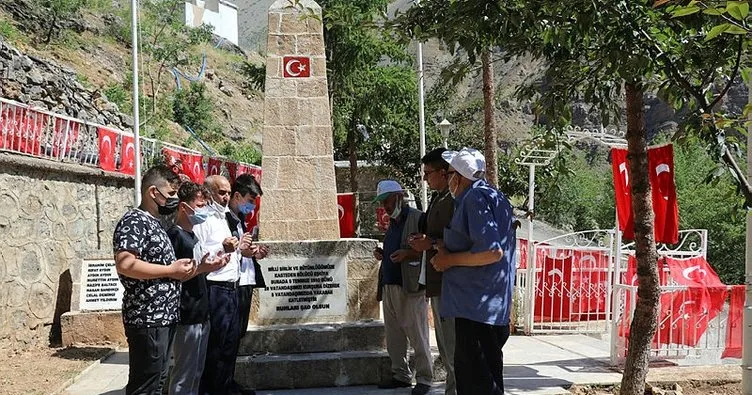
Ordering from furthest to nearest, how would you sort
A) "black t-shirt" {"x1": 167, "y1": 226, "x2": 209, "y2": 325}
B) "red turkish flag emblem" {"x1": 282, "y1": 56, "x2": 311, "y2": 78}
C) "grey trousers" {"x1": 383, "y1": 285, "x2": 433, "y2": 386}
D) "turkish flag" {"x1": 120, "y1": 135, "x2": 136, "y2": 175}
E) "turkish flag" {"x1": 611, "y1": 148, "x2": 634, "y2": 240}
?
"turkish flag" {"x1": 120, "y1": 135, "x2": 136, "y2": 175}
"turkish flag" {"x1": 611, "y1": 148, "x2": 634, "y2": 240}
"red turkish flag emblem" {"x1": 282, "y1": 56, "x2": 311, "y2": 78}
"grey trousers" {"x1": 383, "y1": 285, "x2": 433, "y2": 386}
"black t-shirt" {"x1": 167, "y1": 226, "x2": 209, "y2": 325}

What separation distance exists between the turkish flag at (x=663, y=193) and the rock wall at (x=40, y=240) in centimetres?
715

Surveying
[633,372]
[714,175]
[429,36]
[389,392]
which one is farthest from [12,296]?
[714,175]

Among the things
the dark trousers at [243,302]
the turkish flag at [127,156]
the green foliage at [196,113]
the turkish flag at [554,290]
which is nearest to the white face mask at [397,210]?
the dark trousers at [243,302]

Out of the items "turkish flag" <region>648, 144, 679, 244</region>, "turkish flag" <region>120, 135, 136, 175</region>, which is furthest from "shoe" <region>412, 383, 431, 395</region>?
"turkish flag" <region>120, 135, 136, 175</region>

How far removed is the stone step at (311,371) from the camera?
651 centimetres

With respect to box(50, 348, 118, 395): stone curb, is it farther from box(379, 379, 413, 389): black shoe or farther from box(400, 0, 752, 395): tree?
box(400, 0, 752, 395): tree

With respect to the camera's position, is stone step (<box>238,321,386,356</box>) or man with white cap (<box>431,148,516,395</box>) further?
stone step (<box>238,321,386,356</box>)

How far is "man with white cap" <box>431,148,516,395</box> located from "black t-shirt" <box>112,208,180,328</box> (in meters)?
1.58

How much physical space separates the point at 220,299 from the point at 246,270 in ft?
2.03

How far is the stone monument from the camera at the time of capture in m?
6.59

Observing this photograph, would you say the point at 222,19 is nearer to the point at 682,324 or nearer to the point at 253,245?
the point at 682,324

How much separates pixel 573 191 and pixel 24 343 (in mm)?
41210

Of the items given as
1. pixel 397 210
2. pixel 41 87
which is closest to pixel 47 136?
pixel 397 210

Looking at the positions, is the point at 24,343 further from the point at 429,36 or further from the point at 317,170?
the point at 429,36
